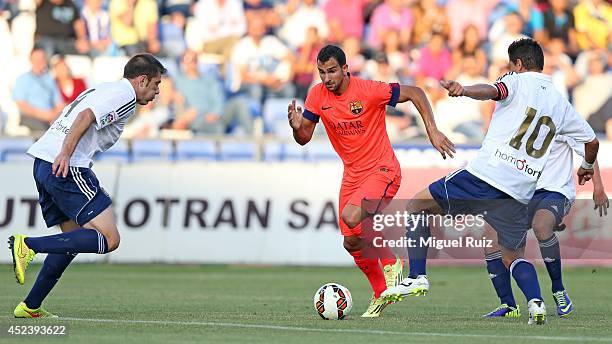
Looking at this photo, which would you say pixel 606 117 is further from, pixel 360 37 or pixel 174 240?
pixel 174 240

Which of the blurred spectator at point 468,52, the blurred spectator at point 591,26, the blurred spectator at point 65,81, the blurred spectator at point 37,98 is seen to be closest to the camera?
the blurred spectator at point 37,98

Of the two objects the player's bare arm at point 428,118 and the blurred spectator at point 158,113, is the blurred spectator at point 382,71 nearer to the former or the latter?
the blurred spectator at point 158,113

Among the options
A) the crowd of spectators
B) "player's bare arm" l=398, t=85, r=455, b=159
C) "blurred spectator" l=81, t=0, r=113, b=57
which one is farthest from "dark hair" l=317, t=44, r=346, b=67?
"blurred spectator" l=81, t=0, r=113, b=57

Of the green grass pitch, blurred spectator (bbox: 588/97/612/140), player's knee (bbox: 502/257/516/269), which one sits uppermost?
blurred spectator (bbox: 588/97/612/140)

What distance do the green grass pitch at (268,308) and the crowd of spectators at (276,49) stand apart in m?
3.53

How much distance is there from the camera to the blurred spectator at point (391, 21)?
23312 millimetres

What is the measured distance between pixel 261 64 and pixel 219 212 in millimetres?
4788

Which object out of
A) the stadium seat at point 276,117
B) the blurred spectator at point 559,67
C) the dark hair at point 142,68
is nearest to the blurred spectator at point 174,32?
the stadium seat at point 276,117

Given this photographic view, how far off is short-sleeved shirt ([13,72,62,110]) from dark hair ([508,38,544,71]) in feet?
38.2

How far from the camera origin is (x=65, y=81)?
20.3m

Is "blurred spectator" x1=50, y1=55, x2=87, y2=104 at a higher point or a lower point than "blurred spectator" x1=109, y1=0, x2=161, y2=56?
lower

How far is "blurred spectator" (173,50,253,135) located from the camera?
20.8m

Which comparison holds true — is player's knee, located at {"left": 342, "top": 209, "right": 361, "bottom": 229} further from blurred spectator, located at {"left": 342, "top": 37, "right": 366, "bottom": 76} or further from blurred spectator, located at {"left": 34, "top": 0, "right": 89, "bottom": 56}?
blurred spectator, located at {"left": 34, "top": 0, "right": 89, "bottom": 56}

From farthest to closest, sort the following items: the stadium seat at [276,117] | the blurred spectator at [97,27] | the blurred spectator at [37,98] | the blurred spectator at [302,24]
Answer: the blurred spectator at [302,24]
the blurred spectator at [97,27]
the stadium seat at [276,117]
the blurred spectator at [37,98]
